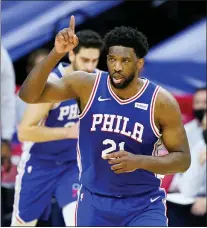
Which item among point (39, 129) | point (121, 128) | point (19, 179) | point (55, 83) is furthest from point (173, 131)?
point (19, 179)

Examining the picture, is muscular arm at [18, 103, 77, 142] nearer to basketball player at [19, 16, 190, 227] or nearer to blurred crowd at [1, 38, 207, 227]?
basketball player at [19, 16, 190, 227]

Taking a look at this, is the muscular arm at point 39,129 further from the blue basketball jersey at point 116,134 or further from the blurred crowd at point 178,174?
the blurred crowd at point 178,174

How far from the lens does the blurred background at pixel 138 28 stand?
809 cm

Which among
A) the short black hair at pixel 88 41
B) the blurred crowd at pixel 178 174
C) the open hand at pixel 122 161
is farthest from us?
the blurred crowd at pixel 178 174

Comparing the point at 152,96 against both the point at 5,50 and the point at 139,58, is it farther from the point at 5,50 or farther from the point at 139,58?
the point at 5,50

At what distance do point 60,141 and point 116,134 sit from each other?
1506 mm

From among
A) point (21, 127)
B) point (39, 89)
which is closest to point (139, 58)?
point (39, 89)

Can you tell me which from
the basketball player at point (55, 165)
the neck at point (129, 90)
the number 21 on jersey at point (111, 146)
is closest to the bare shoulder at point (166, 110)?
the neck at point (129, 90)

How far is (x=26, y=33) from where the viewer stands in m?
8.23

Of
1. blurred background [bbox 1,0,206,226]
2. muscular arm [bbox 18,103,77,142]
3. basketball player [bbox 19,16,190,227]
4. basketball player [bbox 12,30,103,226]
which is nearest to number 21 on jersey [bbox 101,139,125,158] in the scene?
basketball player [bbox 19,16,190,227]

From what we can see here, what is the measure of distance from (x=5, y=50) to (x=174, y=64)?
1.71m

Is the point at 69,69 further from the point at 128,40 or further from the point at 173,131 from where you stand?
the point at 173,131

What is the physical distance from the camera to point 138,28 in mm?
8219

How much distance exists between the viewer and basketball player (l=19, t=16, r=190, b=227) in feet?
15.8
